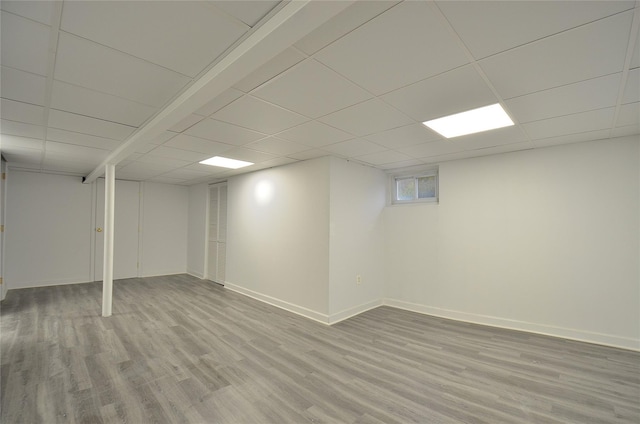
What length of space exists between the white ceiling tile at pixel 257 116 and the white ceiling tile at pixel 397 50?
81cm

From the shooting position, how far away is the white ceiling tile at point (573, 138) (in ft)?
10.1

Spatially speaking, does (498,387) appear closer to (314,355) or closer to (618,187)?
(314,355)

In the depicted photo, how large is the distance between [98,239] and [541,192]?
8.63 meters

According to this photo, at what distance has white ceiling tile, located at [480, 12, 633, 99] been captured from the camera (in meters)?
1.49

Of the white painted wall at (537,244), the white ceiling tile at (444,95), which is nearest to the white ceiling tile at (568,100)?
the white ceiling tile at (444,95)

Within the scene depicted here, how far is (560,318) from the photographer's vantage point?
344 cm

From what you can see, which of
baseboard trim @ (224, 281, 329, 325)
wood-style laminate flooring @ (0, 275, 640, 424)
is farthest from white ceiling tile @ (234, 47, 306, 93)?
baseboard trim @ (224, 281, 329, 325)

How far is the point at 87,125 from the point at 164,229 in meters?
4.95

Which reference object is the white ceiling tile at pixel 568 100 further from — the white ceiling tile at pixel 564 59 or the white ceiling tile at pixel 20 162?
the white ceiling tile at pixel 20 162

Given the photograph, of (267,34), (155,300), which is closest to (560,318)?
(267,34)

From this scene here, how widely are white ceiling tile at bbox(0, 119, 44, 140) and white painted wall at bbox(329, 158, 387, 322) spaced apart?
11.5ft

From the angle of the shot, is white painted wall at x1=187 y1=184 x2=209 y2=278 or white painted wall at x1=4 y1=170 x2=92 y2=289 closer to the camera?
white painted wall at x1=4 y1=170 x2=92 y2=289

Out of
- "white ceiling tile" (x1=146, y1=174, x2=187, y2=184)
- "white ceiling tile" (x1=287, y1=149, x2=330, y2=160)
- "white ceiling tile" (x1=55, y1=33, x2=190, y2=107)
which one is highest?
"white ceiling tile" (x1=55, y1=33, x2=190, y2=107)

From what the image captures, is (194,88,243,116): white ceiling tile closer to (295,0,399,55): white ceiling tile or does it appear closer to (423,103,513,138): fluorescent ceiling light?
(295,0,399,55): white ceiling tile
